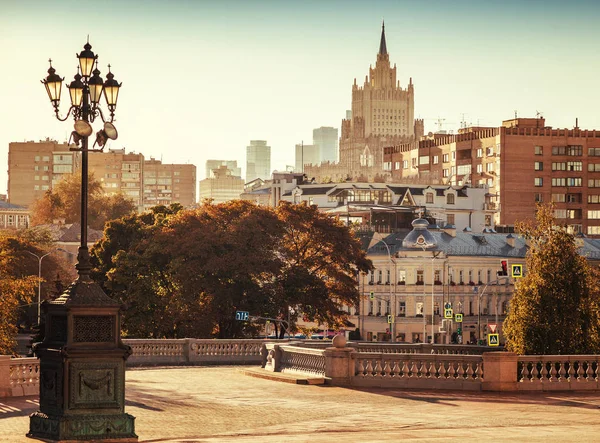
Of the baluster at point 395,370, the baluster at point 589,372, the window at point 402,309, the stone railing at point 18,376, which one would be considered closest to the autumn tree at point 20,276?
the stone railing at point 18,376

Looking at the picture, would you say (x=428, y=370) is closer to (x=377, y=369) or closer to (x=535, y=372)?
(x=377, y=369)

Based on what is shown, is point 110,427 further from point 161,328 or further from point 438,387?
point 161,328

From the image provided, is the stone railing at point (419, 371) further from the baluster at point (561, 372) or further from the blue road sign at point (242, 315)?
the blue road sign at point (242, 315)

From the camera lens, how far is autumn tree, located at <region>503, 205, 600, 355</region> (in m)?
44.8

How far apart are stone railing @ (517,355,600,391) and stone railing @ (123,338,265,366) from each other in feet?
61.8

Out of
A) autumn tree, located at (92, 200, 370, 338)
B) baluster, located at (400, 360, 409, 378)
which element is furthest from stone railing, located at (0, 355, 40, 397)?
autumn tree, located at (92, 200, 370, 338)

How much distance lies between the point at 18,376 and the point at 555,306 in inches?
588

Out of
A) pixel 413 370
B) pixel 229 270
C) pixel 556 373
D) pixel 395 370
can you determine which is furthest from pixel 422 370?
pixel 229 270

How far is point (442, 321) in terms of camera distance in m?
136

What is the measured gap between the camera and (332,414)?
36406 mm

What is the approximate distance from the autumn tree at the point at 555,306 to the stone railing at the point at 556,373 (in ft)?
5.78

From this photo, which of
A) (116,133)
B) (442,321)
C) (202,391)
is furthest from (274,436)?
(442,321)

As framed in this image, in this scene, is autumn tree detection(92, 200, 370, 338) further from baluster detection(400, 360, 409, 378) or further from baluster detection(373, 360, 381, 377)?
baluster detection(400, 360, 409, 378)

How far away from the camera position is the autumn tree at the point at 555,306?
44.8m
